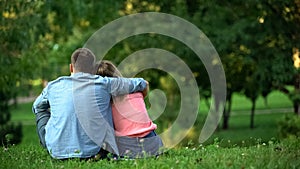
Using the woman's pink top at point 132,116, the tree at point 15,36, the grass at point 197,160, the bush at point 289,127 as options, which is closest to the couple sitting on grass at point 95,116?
the woman's pink top at point 132,116

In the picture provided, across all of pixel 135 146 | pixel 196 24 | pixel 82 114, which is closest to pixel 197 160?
pixel 135 146

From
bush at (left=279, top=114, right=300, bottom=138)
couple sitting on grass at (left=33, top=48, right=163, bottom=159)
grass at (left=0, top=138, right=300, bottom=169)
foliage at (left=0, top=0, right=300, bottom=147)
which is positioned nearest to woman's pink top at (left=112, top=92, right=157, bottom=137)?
couple sitting on grass at (left=33, top=48, right=163, bottom=159)

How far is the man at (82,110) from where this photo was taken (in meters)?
6.00

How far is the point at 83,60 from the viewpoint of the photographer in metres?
6.12

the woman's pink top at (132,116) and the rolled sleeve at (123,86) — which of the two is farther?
the woman's pink top at (132,116)

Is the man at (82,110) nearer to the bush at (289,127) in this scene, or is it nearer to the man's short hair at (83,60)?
the man's short hair at (83,60)

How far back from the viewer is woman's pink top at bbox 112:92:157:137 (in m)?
6.16

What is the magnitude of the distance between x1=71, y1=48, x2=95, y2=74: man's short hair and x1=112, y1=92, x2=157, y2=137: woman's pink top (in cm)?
41

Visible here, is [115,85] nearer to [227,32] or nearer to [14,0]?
[14,0]

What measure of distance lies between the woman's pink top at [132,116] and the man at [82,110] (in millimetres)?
93

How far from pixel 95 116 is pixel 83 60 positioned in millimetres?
550

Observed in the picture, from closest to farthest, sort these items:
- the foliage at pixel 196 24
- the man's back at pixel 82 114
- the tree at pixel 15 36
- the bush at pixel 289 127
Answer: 1. the man's back at pixel 82 114
2. the tree at pixel 15 36
3. the bush at pixel 289 127
4. the foliage at pixel 196 24

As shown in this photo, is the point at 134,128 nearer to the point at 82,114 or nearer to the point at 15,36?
the point at 82,114

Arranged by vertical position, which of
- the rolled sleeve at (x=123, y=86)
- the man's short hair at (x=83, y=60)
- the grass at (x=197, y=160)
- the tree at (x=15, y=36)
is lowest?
the grass at (x=197, y=160)
